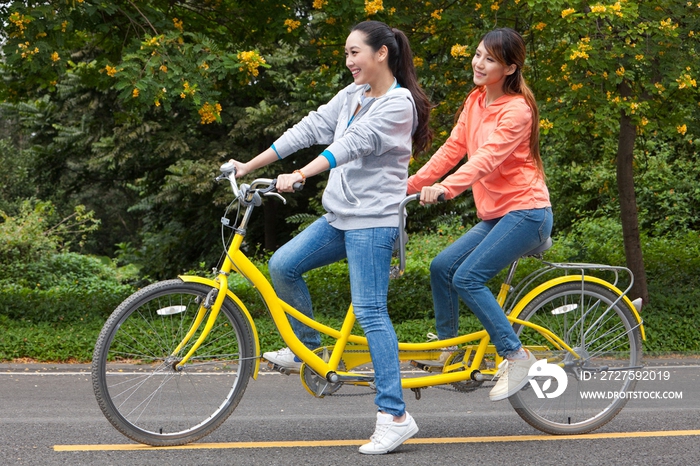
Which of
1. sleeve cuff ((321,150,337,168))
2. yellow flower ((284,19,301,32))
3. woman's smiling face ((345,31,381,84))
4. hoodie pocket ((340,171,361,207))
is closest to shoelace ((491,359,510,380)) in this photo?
hoodie pocket ((340,171,361,207))

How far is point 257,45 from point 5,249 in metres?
6.94

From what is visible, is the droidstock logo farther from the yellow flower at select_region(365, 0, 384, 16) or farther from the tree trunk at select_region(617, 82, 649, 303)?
the tree trunk at select_region(617, 82, 649, 303)

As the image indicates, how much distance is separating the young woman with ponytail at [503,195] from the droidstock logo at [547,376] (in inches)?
4.5

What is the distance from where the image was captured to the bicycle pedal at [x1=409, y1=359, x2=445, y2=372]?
4.53 m

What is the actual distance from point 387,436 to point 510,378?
0.69m

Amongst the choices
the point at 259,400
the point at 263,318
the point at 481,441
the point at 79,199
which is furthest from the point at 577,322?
the point at 79,199

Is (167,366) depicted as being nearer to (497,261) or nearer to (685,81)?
(497,261)

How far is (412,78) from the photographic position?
14.2 ft

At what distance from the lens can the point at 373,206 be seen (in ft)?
13.7

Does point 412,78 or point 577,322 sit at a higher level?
point 412,78

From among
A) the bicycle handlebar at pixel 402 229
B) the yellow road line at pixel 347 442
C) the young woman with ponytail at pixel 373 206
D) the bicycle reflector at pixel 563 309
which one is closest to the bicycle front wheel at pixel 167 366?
the yellow road line at pixel 347 442

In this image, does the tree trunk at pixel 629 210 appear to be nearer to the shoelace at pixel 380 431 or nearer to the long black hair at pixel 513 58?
the long black hair at pixel 513 58

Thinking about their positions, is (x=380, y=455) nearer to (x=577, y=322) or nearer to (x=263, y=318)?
(x=577, y=322)

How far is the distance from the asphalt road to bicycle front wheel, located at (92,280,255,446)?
0.14 meters
